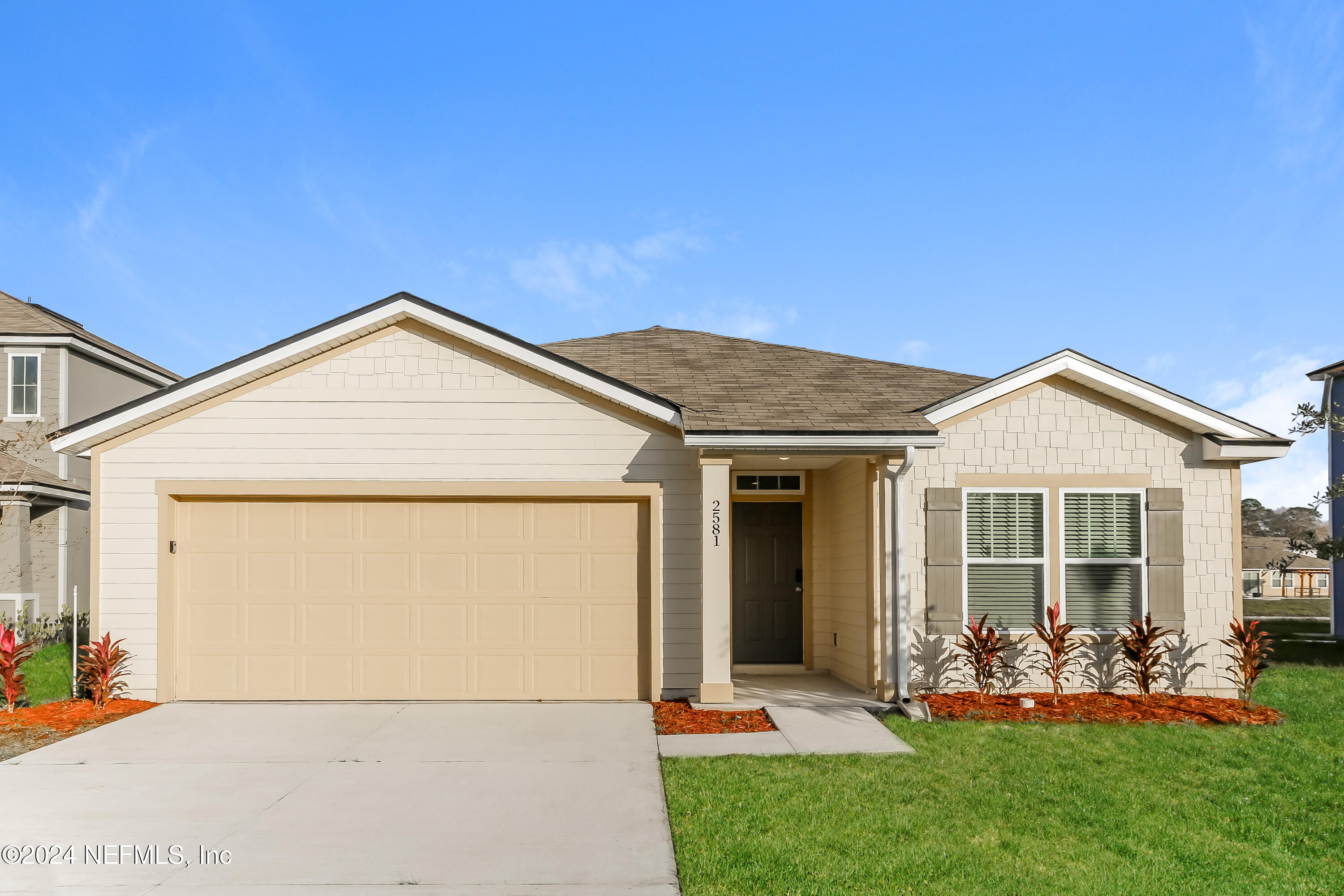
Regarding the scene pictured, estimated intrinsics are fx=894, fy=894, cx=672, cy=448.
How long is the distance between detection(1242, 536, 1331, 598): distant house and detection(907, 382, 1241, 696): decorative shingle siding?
31.5 m

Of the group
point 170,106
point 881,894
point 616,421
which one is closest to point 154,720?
point 616,421

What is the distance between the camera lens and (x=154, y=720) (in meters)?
8.38

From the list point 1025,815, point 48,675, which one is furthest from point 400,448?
point 1025,815

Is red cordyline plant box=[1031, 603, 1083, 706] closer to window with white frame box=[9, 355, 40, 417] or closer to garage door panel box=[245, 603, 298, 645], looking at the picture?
garage door panel box=[245, 603, 298, 645]

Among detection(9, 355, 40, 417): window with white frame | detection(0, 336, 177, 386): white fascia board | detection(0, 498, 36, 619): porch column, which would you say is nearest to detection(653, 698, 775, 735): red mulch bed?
detection(0, 336, 177, 386): white fascia board

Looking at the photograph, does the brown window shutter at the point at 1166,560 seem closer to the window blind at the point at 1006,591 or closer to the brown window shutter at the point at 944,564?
the window blind at the point at 1006,591

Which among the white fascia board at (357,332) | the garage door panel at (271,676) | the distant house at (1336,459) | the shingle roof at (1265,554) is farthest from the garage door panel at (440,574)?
the shingle roof at (1265,554)

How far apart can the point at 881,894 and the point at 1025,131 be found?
11437 mm

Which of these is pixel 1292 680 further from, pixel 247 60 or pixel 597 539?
pixel 247 60

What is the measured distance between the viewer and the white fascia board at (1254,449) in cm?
960

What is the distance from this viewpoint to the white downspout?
8.87 m

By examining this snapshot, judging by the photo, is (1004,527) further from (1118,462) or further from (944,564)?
(1118,462)

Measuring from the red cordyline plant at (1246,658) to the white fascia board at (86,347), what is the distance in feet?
48.1

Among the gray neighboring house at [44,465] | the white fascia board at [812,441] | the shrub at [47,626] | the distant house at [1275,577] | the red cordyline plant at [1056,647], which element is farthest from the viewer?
the distant house at [1275,577]
